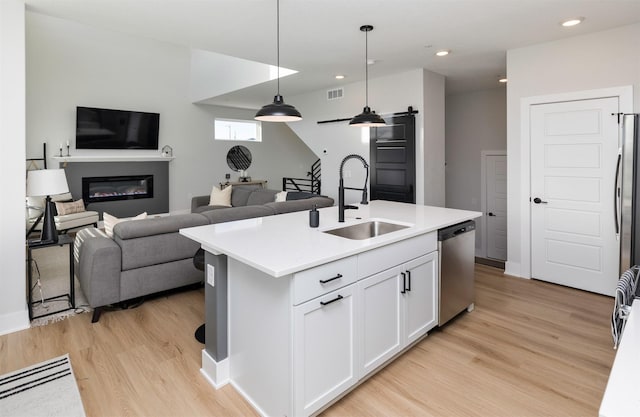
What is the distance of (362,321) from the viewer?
217cm

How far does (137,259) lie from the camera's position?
3285 mm

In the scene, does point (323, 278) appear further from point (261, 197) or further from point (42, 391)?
point (261, 197)

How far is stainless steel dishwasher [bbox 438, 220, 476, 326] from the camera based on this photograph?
2891 mm

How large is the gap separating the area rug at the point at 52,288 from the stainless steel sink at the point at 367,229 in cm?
248

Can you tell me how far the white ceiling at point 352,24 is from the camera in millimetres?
3002

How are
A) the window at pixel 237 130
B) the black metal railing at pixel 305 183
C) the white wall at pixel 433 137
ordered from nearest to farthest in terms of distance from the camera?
the white wall at pixel 433 137 < the window at pixel 237 130 < the black metal railing at pixel 305 183

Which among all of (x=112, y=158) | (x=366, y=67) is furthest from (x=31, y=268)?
(x=112, y=158)

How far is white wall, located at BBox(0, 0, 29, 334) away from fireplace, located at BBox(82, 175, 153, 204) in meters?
4.70

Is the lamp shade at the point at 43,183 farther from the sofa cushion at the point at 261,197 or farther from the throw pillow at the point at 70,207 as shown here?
the throw pillow at the point at 70,207

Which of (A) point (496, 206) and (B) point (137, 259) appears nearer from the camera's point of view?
(B) point (137, 259)

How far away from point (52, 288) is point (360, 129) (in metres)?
4.55

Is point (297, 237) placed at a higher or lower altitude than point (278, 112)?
lower

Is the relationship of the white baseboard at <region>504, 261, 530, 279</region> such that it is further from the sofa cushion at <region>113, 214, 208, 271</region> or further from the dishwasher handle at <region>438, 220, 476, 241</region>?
the sofa cushion at <region>113, 214, 208, 271</region>

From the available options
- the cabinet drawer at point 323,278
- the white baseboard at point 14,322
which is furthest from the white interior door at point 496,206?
the white baseboard at point 14,322
